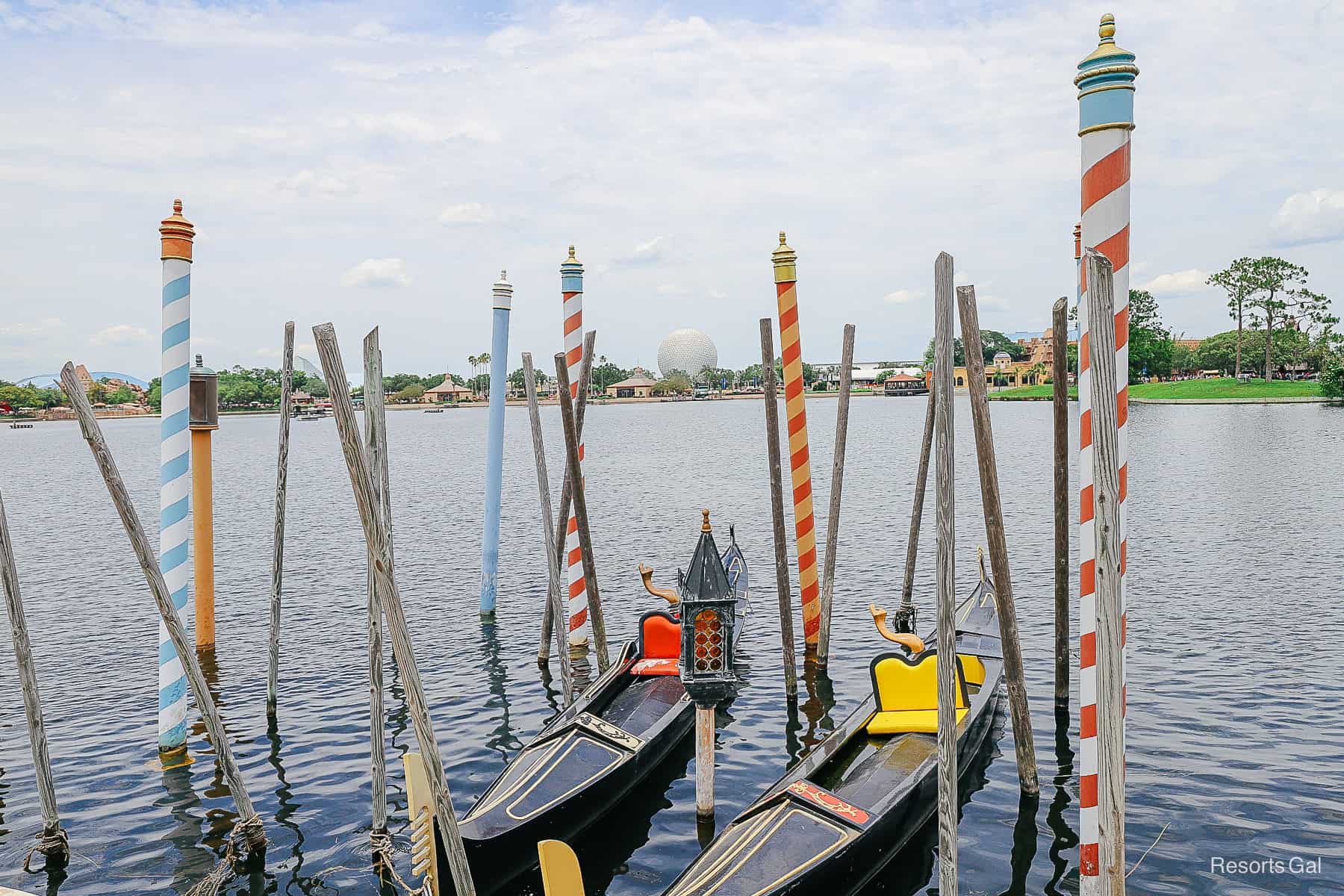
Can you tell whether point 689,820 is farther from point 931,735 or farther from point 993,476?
point 993,476

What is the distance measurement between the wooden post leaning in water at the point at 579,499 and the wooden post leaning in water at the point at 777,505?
2.20 metres

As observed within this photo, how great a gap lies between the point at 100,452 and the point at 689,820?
18.7 feet

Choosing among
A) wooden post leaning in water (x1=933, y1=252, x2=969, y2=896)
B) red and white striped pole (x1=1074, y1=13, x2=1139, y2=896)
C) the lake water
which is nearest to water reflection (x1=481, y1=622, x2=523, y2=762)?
the lake water

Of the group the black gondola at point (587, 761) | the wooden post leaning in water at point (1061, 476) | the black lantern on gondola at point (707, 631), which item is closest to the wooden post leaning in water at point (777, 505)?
the black gondola at point (587, 761)

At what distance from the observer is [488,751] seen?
9977 millimetres

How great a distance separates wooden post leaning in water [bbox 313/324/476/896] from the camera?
16.6 ft

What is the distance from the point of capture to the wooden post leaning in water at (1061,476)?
27.6 feet

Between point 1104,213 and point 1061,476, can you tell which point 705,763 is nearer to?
point 1061,476

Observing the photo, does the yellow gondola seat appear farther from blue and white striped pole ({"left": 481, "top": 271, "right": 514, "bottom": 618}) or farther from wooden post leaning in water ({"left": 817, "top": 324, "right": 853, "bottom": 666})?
blue and white striped pole ({"left": 481, "top": 271, "right": 514, "bottom": 618})

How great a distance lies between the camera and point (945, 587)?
220 inches

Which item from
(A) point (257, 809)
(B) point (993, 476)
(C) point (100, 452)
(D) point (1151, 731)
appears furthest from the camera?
(D) point (1151, 731)

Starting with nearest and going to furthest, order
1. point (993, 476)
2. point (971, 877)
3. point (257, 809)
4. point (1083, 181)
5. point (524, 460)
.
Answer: point (1083, 181) → point (971, 877) → point (993, 476) → point (257, 809) → point (524, 460)

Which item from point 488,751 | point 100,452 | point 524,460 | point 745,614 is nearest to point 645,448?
point 524,460

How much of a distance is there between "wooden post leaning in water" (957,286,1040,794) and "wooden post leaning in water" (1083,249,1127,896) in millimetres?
2839
